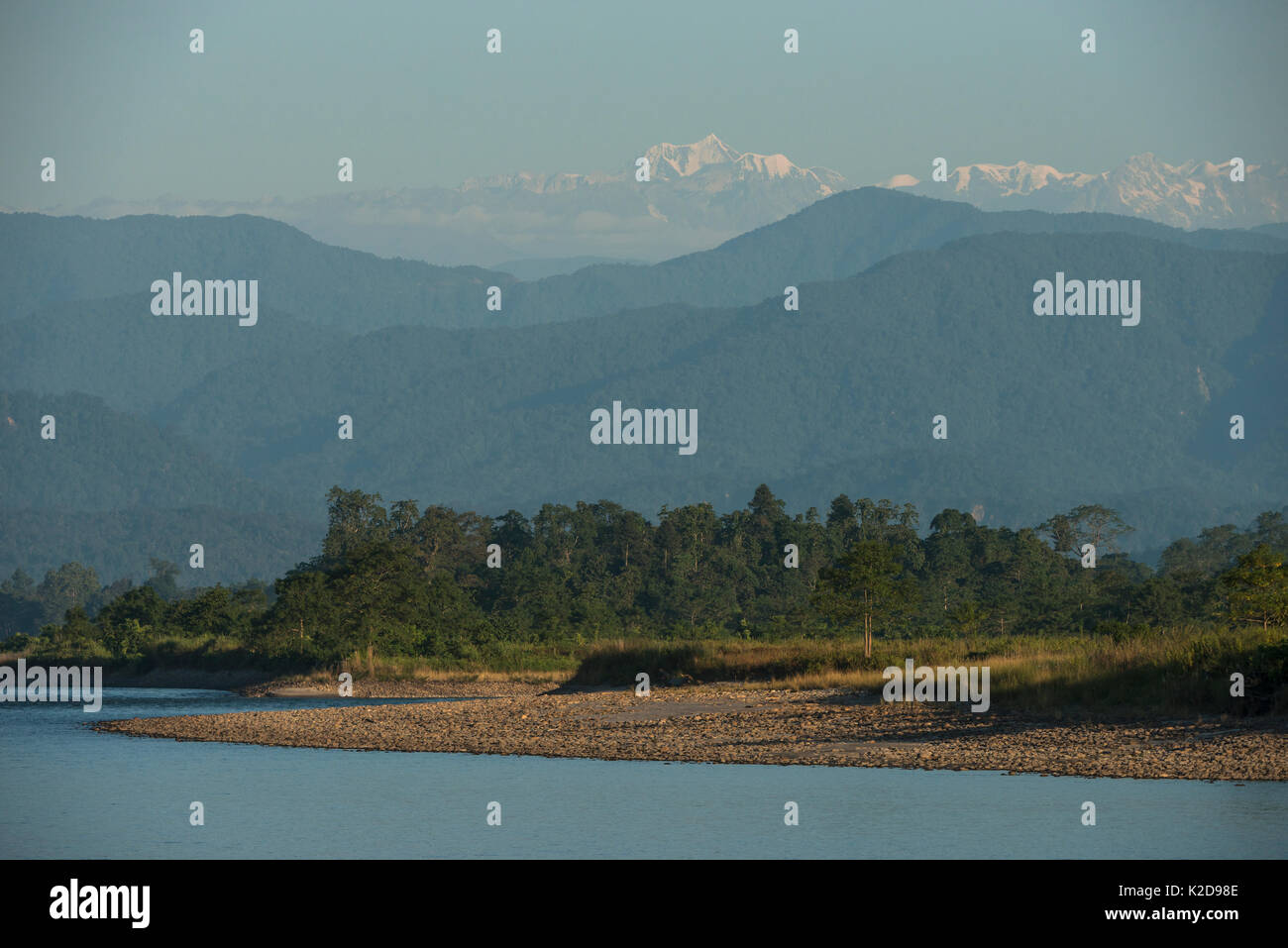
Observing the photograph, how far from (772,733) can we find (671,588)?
97.6 m

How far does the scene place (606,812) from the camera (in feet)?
107

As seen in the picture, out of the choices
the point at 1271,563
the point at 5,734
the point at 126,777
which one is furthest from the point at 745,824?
the point at 5,734

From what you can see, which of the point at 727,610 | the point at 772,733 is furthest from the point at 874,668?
the point at 727,610

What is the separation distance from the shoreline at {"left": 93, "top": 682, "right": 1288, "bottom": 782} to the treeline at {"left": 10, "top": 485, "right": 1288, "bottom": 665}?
1149 centimetres

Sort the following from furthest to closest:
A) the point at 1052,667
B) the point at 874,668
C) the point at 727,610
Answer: the point at 727,610
the point at 874,668
the point at 1052,667

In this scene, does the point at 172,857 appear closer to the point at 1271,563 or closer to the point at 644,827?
the point at 644,827

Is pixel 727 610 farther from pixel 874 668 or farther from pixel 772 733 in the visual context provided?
pixel 772 733

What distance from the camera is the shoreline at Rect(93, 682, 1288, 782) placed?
35.5 metres

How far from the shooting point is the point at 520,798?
3500cm

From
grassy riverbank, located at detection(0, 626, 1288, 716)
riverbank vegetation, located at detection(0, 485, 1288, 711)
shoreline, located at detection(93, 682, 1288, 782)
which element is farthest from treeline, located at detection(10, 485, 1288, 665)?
shoreline, located at detection(93, 682, 1288, 782)

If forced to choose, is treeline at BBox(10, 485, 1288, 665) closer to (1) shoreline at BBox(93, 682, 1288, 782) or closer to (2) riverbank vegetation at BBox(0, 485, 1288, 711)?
(2) riverbank vegetation at BBox(0, 485, 1288, 711)
